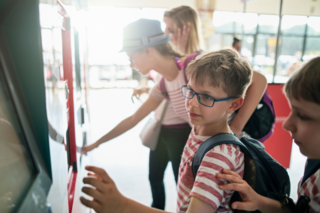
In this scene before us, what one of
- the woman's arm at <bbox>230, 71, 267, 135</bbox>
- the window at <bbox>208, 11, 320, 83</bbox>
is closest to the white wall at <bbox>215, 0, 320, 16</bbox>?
the window at <bbox>208, 11, 320, 83</bbox>

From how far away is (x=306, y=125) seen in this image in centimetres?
61

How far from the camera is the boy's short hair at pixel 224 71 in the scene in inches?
32.8

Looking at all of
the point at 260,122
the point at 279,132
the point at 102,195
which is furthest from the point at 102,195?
the point at 279,132

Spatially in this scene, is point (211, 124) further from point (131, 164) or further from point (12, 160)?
point (131, 164)

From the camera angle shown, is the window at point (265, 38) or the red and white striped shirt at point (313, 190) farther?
the window at point (265, 38)

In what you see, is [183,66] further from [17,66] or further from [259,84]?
[17,66]

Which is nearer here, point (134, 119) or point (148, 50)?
point (148, 50)

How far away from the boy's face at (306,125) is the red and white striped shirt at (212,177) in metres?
0.19

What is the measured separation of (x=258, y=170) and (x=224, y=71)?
34cm

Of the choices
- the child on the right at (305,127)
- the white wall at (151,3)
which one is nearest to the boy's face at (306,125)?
the child on the right at (305,127)

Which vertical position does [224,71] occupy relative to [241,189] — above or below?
above

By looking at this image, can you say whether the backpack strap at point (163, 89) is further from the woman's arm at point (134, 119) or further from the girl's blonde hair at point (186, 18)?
the girl's blonde hair at point (186, 18)

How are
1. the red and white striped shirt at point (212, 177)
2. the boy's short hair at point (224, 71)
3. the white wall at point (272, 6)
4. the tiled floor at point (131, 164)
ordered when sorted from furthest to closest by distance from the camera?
the white wall at point (272, 6) → the tiled floor at point (131, 164) → the boy's short hair at point (224, 71) → the red and white striped shirt at point (212, 177)

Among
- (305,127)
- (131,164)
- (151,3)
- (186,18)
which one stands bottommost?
(131,164)
